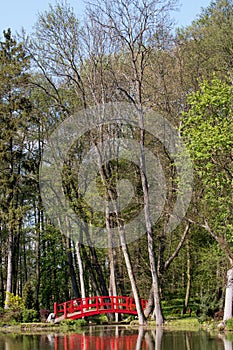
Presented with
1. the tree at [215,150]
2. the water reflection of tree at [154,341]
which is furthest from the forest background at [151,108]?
the water reflection of tree at [154,341]

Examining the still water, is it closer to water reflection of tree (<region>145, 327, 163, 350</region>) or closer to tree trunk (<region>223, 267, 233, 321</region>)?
water reflection of tree (<region>145, 327, 163, 350</region>)

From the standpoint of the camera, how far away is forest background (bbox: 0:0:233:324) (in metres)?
21.6

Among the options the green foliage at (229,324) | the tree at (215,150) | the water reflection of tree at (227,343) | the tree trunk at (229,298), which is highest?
the tree at (215,150)

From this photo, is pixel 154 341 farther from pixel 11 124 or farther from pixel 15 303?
pixel 11 124

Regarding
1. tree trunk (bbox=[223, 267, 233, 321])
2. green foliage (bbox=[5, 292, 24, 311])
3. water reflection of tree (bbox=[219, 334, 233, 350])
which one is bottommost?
water reflection of tree (bbox=[219, 334, 233, 350])

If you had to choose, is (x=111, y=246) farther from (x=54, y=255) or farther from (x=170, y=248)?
(x=54, y=255)

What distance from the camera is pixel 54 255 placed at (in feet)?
133

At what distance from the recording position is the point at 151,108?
27297mm

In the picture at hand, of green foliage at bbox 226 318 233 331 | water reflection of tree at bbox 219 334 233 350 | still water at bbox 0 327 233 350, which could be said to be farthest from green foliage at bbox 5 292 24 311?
water reflection of tree at bbox 219 334 233 350

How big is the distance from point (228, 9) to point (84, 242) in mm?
13688

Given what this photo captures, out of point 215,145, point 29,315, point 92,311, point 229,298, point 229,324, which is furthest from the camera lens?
point 92,311

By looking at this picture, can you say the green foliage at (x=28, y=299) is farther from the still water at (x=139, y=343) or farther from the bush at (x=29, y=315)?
the still water at (x=139, y=343)

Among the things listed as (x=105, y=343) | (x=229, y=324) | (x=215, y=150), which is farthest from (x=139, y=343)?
(x=215, y=150)

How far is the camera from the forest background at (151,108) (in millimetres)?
21594
